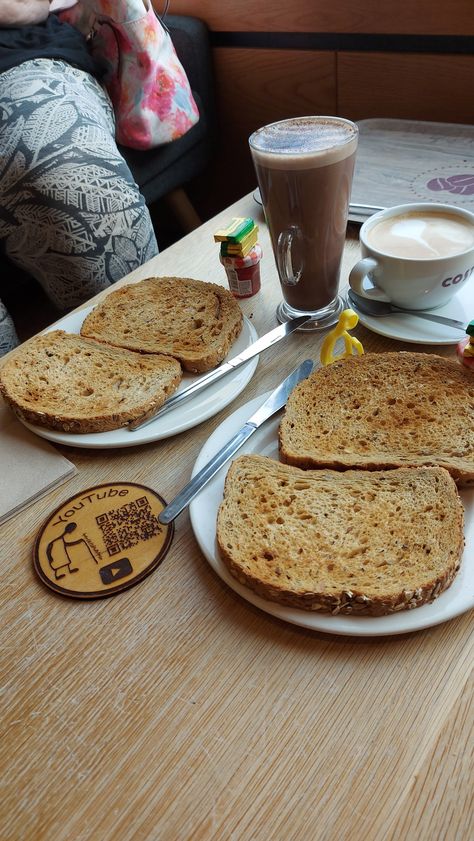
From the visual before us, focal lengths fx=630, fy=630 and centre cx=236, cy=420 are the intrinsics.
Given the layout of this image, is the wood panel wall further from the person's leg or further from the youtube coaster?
the youtube coaster

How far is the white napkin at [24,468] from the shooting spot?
724mm

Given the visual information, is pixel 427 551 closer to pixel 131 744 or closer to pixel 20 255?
pixel 131 744

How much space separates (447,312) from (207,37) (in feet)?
6.13

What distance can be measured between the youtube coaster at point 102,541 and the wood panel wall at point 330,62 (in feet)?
5.25

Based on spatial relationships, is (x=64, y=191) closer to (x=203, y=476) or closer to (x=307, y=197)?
(x=307, y=197)

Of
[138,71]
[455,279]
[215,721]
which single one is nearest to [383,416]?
[455,279]

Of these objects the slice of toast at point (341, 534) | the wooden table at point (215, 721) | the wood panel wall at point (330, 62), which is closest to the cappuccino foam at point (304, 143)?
the slice of toast at point (341, 534)

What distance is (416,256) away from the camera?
850 mm

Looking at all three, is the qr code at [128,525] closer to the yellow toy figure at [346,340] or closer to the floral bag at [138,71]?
the yellow toy figure at [346,340]

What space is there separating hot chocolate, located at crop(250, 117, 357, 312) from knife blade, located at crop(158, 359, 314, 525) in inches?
6.1

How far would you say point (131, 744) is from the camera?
1.63 ft

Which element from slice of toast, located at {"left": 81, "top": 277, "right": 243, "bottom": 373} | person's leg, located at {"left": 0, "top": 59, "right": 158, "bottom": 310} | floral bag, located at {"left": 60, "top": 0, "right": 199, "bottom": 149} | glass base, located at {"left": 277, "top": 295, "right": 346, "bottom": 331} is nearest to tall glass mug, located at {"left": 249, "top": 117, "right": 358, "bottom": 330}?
glass base, located at {"left": 277, "top": 295, "right": 346, "bottom": 331}

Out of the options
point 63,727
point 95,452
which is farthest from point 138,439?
point 63,727

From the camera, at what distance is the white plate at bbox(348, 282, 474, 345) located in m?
0.83
